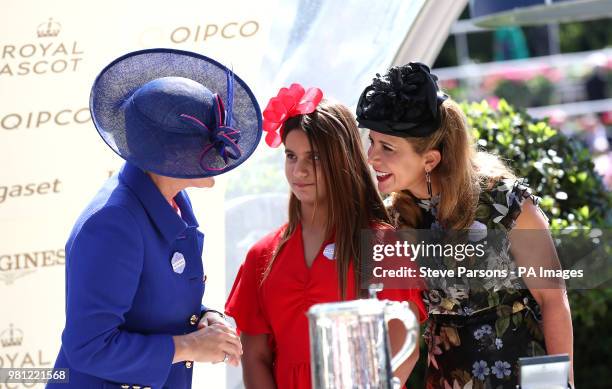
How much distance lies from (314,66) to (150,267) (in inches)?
56.9

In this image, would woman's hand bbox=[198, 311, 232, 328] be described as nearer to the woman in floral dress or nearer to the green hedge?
the woman in floral dress

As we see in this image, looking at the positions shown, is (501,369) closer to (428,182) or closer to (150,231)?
(428,182)

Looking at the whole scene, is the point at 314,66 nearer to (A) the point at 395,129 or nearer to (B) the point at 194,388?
(A) the point at 395,129

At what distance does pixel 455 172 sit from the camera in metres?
2.55

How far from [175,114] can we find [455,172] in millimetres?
851

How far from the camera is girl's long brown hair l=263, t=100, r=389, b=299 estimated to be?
2.60m

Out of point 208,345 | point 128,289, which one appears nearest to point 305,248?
point 208,345

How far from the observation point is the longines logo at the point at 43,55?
10.0 ft

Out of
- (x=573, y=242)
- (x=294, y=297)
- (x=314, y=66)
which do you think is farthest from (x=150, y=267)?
(x=573, y=242)

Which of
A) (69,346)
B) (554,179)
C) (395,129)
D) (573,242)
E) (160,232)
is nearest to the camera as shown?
(69,346)

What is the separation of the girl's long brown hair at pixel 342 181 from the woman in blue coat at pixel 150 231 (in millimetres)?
420

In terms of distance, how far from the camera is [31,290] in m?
3.12

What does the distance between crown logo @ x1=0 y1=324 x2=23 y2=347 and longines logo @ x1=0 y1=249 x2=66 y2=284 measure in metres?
0.16

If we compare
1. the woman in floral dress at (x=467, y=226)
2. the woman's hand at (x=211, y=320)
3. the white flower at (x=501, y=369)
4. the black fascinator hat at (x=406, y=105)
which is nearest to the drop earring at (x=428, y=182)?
the woman in floral dress at (x=467, y=226)
